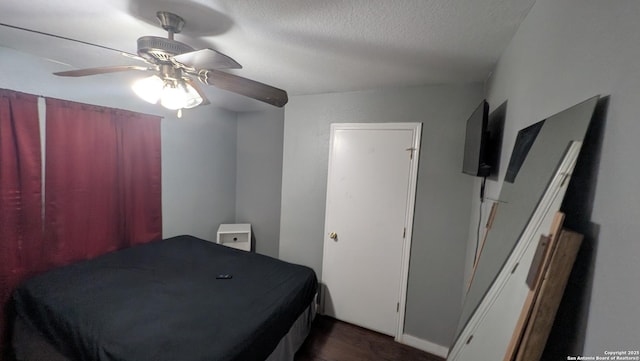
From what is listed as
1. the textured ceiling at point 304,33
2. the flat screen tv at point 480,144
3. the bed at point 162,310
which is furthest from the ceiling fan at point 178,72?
the bed at point 162,310

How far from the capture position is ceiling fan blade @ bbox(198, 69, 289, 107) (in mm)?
1269

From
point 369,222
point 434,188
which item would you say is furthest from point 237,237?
point 434,188

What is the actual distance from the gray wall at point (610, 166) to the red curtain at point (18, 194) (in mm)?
3140

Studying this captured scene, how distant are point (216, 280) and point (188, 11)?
1878 millimetres

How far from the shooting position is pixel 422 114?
85.1 inches

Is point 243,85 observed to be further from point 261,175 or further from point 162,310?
point 261,175

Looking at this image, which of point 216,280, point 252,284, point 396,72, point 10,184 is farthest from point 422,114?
point 10,184

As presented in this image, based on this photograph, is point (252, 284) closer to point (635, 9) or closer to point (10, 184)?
point (10, 184)

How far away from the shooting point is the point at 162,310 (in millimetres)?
1538

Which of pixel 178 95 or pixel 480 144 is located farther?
pixel 178 95

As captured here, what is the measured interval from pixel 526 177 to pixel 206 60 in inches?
55.0

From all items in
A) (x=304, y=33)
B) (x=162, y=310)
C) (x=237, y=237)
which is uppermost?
(x=304, y=33)

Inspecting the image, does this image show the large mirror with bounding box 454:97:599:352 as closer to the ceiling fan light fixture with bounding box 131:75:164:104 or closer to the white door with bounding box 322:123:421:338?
the white door with bounding box 322:123:421:338

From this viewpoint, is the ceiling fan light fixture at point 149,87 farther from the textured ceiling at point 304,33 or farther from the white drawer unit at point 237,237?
the white drawer unit at point 237,237
